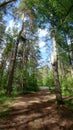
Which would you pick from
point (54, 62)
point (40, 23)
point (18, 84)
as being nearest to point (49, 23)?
point (40, 23)

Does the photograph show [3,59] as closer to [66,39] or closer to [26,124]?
[66,39]

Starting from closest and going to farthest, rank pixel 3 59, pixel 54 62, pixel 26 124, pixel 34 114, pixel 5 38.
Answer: pixel 26 124
pixel 34 114
pixel 54 62
pixel 5 38
pixel 3 59

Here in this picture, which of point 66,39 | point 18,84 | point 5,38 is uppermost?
point 5,38

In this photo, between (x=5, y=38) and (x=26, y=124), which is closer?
(x=26, y=124)

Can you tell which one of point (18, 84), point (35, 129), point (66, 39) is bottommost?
point (35, 129)

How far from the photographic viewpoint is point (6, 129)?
7.62m

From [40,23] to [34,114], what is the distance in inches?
338

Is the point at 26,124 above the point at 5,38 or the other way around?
the other way around

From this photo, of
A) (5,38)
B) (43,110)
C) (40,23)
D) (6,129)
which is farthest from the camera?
(5,38)

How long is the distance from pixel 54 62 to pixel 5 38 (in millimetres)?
18561

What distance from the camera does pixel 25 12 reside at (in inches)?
838

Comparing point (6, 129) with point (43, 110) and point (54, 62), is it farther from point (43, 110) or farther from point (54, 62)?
point (54, 62)

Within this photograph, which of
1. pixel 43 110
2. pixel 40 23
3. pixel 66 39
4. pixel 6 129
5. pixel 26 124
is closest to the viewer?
pixel 6 129

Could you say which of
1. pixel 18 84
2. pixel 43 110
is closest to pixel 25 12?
pixel 18 84
